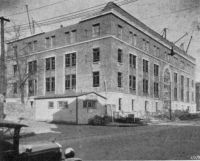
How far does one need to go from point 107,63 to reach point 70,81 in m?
5.85

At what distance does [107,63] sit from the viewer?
90.0ft

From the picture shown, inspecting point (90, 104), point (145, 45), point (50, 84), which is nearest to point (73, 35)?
point (50, 84)

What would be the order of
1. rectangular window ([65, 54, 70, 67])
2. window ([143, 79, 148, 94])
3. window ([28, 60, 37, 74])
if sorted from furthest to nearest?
window ([28, 60, 37, 74]) → window ([143, 79, 148, 94]) → rectangular window ([65, 54, 70, 67])

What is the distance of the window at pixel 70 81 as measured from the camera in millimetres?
30672

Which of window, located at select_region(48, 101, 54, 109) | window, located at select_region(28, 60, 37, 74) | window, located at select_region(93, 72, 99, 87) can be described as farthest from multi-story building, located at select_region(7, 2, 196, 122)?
window, located at select_region(48, 101, 54, 109)

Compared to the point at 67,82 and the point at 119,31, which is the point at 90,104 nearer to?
the point at 67,82

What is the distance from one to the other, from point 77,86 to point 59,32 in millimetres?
7392

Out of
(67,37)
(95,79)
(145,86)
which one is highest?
(67,37)

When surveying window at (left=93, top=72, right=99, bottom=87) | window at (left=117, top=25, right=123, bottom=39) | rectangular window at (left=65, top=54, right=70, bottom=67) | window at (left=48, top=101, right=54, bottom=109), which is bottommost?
window at (left=48, top=101, right=54, bottom=109)

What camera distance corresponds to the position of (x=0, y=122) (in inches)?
171

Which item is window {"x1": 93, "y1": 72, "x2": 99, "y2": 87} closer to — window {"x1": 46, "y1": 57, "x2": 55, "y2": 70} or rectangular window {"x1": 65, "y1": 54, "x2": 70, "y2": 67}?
rectangular window {"x1": 65, "y1": 54, "x2": 70, "y2": 67}

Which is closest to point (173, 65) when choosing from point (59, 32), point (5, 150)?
point (59, 32)

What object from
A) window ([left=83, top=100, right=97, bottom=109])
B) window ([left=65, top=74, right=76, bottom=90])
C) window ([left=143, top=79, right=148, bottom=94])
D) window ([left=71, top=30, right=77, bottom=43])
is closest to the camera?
window ([left=83, top=100, right=97, bottom=109])

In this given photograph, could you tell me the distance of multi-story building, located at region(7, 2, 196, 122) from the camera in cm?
2756
